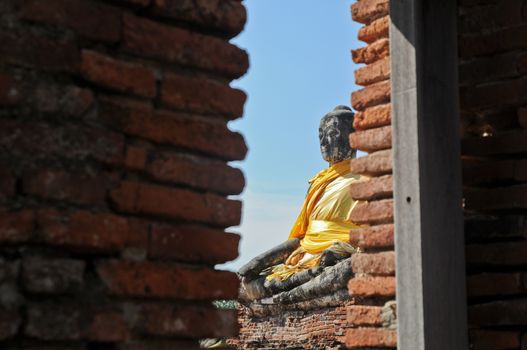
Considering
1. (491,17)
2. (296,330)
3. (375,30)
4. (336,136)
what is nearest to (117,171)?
(375,30)

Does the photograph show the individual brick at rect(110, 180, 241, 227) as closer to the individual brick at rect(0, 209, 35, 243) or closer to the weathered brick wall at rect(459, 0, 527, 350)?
the individual brick at rect(0, 209, 35, 243)

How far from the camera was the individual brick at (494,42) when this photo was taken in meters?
4.31

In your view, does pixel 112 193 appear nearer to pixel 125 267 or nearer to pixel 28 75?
pixel 125 267

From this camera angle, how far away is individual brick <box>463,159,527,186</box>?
4.21m

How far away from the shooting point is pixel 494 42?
438 centimetres

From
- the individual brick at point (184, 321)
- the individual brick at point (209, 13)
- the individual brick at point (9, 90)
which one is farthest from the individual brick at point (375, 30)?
the individual brick at point (9, 90)

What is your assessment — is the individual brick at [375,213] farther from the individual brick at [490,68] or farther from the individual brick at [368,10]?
the individual brick at [368,10]

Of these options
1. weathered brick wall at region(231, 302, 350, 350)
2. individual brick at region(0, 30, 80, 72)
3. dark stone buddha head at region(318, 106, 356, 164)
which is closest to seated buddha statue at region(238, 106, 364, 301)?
dark stone buddha head at region(318, 106, 356, 164)

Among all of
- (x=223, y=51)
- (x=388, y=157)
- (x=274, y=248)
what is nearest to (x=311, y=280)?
(x=274, y=248)

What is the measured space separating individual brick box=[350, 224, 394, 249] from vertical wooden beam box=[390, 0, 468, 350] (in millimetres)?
265

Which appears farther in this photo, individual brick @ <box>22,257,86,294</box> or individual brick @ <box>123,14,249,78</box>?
individual brick @ <box>123,14,249,78</box>

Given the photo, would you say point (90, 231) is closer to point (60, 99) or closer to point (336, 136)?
point (60, 99)

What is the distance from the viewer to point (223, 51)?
3.02m

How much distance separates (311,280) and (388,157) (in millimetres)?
5882
